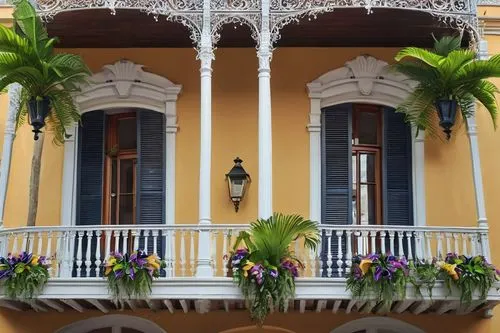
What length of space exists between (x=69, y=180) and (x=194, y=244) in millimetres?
2223

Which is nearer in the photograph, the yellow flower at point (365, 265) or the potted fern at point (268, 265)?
the potted fern at point (268, 265)

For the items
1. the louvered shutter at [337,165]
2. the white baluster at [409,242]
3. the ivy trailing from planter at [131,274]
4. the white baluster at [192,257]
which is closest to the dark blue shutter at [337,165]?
the louvered shutter at [337,165]

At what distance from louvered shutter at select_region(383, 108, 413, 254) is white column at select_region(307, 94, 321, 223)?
94 cm

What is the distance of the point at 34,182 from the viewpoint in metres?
12.1

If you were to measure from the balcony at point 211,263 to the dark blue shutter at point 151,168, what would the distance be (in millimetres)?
461

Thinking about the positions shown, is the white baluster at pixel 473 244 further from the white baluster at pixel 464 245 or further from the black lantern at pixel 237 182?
the black lantern at pixel 237 182

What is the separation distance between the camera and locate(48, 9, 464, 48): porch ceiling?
1252 centimetres

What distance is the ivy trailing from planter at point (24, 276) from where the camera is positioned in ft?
36.7

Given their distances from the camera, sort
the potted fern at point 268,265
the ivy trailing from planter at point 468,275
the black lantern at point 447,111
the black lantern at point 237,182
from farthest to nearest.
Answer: the black lantern at point 237,182 < the black lantern at point 447,111 < the ivy trailing from planter at point 468,275 < the potted fern at point 268,265

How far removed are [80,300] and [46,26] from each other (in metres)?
3.90

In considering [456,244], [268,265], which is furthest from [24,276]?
[456,244]

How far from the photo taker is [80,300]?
11664 mm

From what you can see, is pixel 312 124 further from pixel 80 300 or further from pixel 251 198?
pixel 80 300

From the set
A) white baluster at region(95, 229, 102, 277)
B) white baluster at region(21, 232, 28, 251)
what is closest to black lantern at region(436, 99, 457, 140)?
white baluster at region(95, 229, 102, 277)
